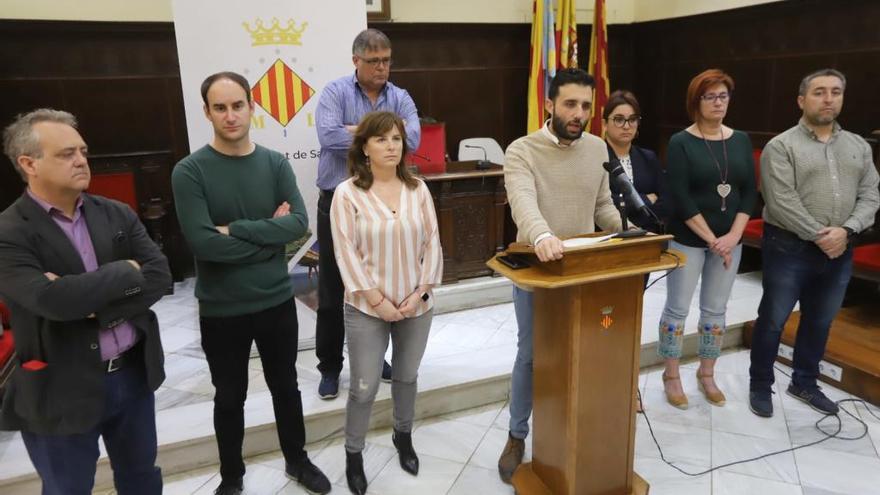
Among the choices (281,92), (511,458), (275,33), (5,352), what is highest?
(275,33)

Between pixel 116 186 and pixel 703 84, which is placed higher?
pixel 703 84

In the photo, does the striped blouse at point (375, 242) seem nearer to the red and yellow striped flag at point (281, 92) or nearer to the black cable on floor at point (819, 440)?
the red and yellow striped flag at point (281, 92)

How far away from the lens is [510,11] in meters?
5.79

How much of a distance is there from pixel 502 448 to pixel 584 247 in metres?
1.34

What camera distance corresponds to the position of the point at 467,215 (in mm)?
4656

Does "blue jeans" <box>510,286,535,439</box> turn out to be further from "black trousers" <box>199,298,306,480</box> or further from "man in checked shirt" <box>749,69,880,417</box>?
"man in checked shirt" <box>749,69,880,417</box>

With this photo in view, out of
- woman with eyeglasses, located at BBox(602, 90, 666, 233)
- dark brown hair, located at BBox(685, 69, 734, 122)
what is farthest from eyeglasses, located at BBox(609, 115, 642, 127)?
dark brown hair, located at BBox(685, 69, 734, 122)

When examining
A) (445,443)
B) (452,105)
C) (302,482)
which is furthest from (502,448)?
(452,105)

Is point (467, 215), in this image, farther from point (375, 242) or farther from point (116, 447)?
point (116, 447)

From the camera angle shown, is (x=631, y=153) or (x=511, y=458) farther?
(x=631, y=153)

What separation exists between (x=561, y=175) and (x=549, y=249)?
0.44 m

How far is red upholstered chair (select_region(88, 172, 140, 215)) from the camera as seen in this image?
4.65 m

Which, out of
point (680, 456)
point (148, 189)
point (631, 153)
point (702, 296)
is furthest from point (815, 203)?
point (148, 189)

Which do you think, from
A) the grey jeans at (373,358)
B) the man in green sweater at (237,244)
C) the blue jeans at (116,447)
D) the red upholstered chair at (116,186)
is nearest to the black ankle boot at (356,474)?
the grey jeans at (373,358)
